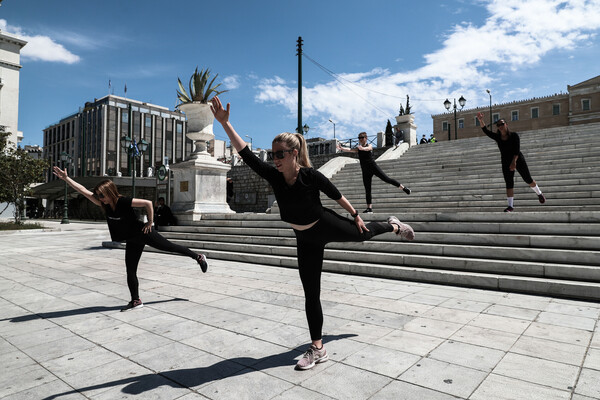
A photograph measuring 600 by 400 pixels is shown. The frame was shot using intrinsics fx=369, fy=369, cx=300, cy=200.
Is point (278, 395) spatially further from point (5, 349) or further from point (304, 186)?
point (5, 349)

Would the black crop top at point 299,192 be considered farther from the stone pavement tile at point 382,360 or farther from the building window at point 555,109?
the building window at point 555,109

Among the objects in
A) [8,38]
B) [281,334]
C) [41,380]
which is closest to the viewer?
[41,380]

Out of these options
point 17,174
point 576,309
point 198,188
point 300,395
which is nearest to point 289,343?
point 300,395

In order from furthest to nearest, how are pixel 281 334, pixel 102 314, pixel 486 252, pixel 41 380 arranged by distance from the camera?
pixel 486 252
pixel 102 314
pixel 281 334
pixel 41 380

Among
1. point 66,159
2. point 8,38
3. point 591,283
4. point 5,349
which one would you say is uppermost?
point 8,38

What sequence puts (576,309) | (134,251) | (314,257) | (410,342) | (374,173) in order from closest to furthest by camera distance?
(314,257), (410,342), (576,309), (134,251), (374,173)

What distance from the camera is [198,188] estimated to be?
12398 mm

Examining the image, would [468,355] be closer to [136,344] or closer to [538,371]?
[538,371]

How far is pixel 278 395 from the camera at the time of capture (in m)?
2.42

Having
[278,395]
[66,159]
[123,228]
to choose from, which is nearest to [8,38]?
[66,159]

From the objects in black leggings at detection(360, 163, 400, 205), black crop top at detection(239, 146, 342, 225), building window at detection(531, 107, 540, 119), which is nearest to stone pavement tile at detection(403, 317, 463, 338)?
black crop top at detection(239, 146, 342, 225)

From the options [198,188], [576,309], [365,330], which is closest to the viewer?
[365,330]

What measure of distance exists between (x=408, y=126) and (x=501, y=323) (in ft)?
58.7

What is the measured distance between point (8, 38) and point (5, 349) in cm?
5959
